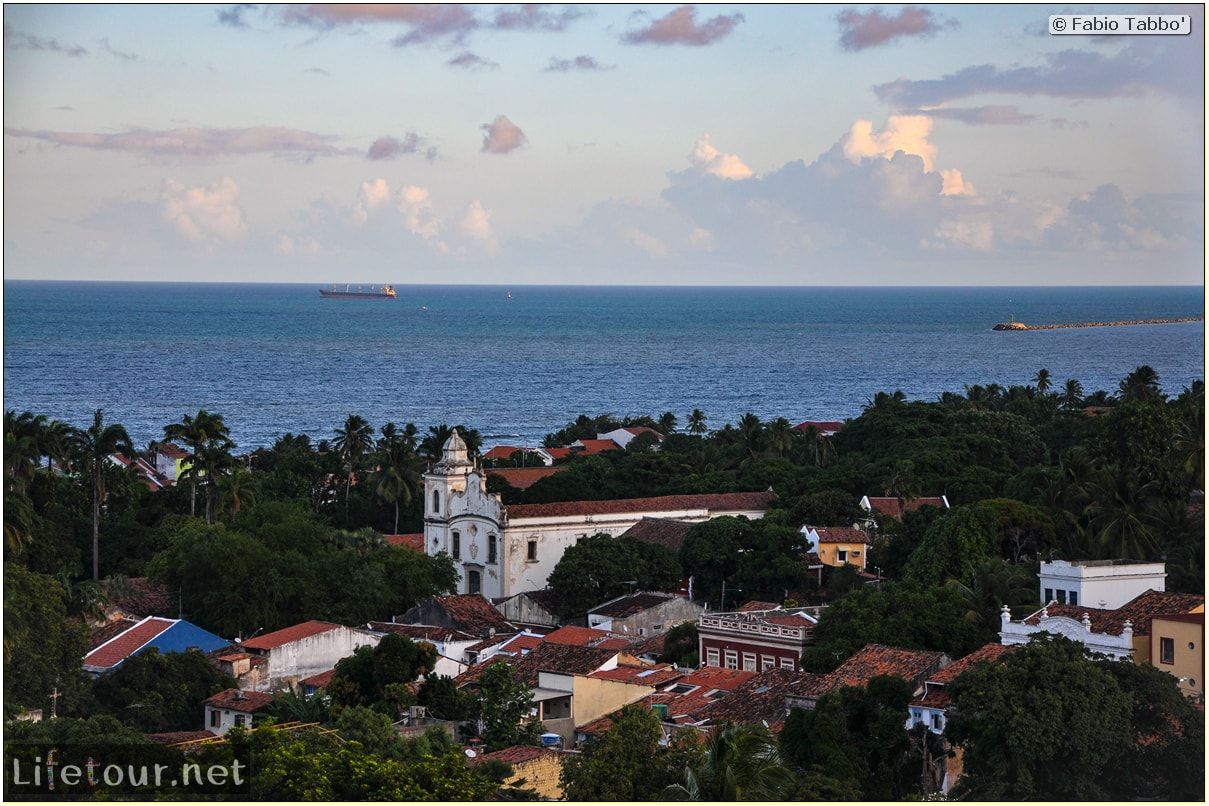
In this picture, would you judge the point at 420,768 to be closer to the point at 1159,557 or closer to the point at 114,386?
the point at 1159,557

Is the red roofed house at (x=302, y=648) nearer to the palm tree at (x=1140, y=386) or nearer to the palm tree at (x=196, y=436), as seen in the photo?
the palm tree at (x=196, y=436)

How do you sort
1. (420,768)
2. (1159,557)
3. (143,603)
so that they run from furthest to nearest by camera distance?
1. (143,603)
2. (1159,557)
3. (420,768)

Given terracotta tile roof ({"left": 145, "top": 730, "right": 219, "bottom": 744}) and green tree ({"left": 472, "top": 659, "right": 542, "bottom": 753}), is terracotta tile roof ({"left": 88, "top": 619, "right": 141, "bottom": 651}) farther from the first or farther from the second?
green tree ({"left": 472, "top": 659, "right": 542, "bottom": 753})

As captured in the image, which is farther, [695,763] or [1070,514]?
[1070,514]

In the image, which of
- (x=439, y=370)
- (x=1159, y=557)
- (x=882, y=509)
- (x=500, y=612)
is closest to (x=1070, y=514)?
(x=1159, y=557)

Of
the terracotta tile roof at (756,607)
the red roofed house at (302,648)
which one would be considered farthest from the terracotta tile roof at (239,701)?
the terracotta tile roof at (756,607)

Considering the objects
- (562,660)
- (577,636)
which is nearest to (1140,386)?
(577,636)
